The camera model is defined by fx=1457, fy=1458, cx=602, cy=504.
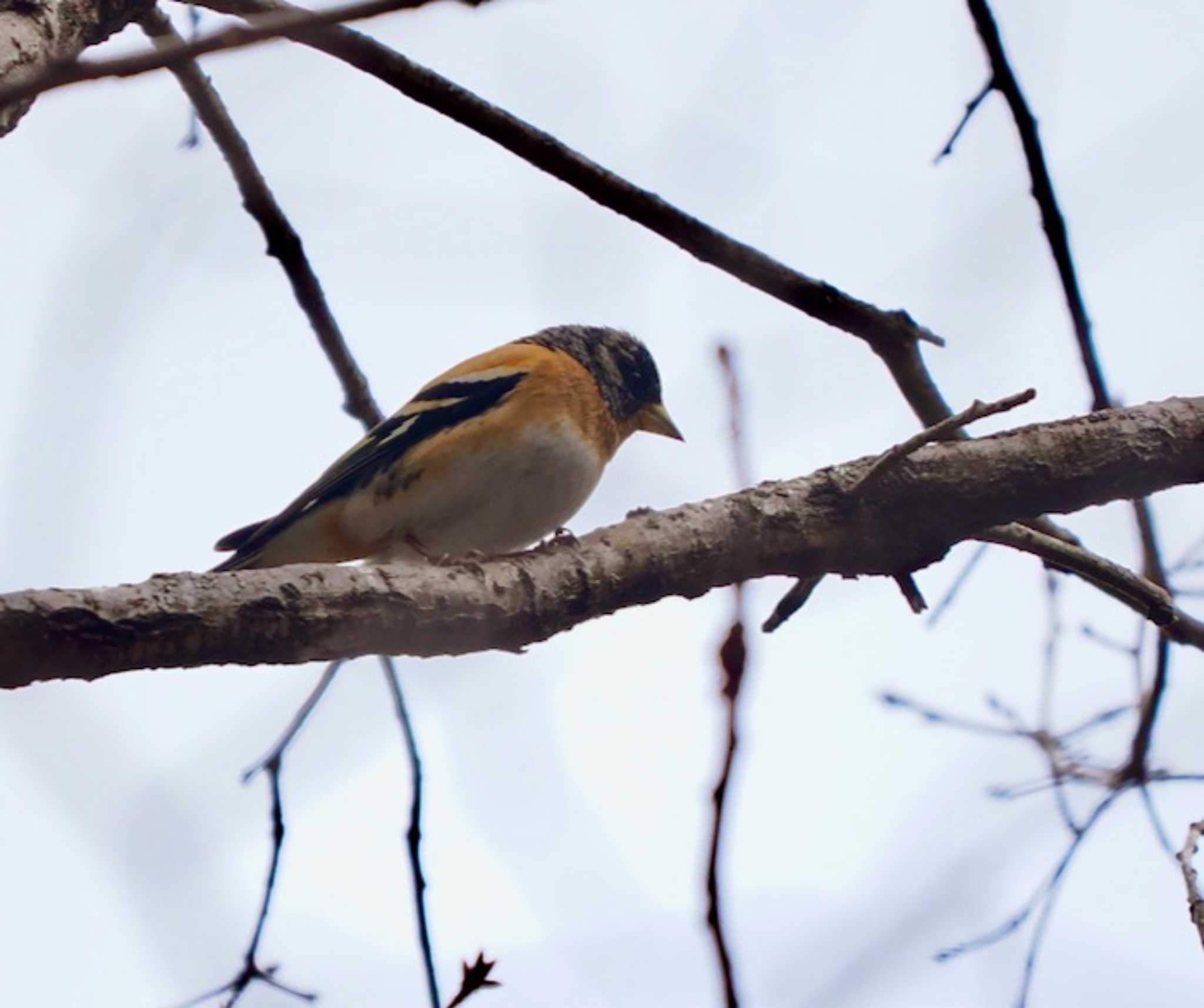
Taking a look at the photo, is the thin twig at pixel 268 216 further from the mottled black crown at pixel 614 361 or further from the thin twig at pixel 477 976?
the thin twig at pixel 477 976

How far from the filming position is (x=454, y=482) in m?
4.86

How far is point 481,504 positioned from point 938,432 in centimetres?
213

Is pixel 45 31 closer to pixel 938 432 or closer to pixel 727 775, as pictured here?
pixel 938 432

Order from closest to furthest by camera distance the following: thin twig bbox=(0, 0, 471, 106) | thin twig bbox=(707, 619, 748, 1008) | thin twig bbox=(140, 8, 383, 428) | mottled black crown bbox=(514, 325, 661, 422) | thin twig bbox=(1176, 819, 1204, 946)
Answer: thin twig bbox=(707, 619, 748, 1008)
thin twig bbox=(0, 0, 471, 106)
thin twig bbox=(1176, 819, 1204, 946)
thin twig bbox=(140, 8, 383, 428)
mottled black crown bbox=(514, 325, 661, 422)

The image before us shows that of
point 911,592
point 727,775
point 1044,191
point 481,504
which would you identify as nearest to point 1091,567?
point 911,592

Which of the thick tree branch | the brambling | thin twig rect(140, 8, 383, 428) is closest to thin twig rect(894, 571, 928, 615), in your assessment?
the thick tree branch

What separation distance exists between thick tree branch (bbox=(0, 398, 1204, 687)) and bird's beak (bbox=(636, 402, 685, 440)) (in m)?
2.60

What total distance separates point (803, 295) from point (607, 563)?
1157 millimetres

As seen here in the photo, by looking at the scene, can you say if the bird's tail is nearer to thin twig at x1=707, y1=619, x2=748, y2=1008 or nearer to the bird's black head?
the bird's black head

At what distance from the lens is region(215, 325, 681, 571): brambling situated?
4867 mm

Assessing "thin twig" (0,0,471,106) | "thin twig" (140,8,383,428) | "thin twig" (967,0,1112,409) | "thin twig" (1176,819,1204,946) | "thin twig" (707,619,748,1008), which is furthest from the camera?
"thin twig" (140,8,383,428)

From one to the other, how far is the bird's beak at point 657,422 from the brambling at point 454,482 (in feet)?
1.99

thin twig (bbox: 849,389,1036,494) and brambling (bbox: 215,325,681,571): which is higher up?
brambling (bbox: 215,325,681,571)

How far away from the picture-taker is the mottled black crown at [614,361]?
574cm
